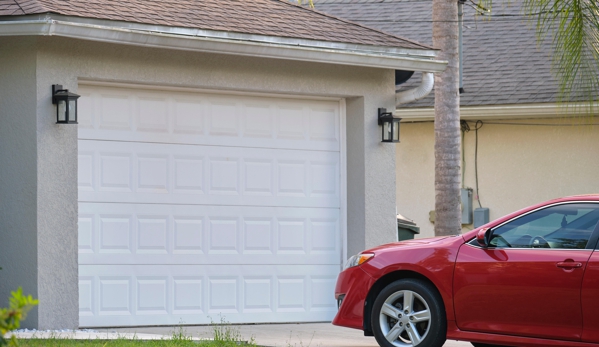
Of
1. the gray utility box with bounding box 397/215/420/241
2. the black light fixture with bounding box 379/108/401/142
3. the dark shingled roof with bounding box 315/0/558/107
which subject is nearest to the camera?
the black light fixture with bounding box 379/108/401/142

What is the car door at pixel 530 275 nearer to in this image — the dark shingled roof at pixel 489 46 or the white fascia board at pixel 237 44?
the white fascia board at pixel 237 44

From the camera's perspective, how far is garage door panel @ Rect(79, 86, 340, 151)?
400 inches

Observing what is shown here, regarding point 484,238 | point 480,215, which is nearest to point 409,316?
point 484,238

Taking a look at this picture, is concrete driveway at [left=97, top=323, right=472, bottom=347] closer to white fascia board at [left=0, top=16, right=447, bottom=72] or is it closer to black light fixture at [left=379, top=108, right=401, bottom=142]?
black light fixture at [left=379, top=108, right=401, bottom=142]

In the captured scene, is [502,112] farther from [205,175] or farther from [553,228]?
[553,228]

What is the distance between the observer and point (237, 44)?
10164mm

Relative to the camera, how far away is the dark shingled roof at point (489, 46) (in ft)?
56.5

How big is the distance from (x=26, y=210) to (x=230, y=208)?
2345 mm

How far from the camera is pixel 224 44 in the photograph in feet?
33.1

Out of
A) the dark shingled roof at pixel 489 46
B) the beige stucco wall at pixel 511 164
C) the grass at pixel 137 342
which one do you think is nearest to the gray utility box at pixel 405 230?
the beige stucco wall at pixel 511 164

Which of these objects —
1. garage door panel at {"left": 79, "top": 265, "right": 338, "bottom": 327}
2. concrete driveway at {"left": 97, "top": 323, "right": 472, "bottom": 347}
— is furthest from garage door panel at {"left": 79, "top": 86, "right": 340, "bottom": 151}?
concrete driveway at {"left": 97, "top": 323, "right": 472, "bottom": 347}

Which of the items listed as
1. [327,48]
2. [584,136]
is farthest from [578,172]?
[327,48]

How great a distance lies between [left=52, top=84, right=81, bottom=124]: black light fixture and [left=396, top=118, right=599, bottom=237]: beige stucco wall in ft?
31.3

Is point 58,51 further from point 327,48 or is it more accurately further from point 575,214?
point 575,214
